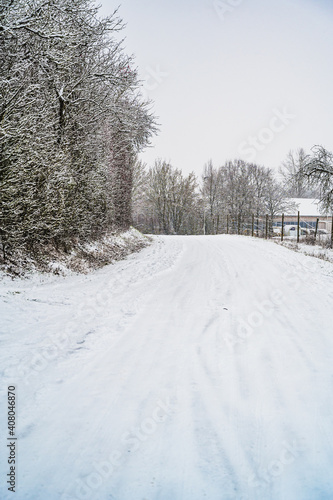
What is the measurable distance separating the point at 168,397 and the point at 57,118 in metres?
7.58

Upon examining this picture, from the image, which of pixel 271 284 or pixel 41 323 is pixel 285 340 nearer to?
pixel 271 284

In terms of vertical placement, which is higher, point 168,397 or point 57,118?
point 57,118

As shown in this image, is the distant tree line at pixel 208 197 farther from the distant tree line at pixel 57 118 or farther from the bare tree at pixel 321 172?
the distant tree line at pixel 57 118

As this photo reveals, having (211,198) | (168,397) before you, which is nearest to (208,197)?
(211,198)

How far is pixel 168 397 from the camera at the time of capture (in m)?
2.49

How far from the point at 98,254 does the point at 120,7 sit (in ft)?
26.0

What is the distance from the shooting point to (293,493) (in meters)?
1.70

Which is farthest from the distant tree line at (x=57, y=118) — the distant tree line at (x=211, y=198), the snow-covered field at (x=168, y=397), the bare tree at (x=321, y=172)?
the distant tree line at (x=211, y=198)

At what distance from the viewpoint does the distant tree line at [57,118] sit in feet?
18.6

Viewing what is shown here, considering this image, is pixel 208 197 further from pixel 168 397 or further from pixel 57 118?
pixel 168 397

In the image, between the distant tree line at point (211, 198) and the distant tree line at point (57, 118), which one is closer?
the distant tree line at point (57, 118)

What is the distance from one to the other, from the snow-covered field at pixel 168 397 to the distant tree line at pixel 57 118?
2.59 metres

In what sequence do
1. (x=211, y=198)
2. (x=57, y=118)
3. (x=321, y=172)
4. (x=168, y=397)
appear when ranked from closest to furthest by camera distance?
(x=168, y=397) → (x=57, y=118) → (x=321, y=172) → (x=211, y=198)

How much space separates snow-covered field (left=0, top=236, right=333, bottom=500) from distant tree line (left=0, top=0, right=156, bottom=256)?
259 centimetres
